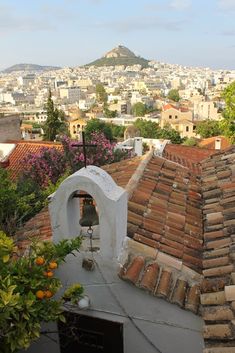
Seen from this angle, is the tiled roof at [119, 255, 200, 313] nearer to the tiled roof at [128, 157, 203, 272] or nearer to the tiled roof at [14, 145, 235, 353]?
the tiled roof at [14, 145, 235, 353]

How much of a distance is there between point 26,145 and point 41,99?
7294 inches

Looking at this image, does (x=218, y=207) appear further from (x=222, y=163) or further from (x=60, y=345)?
(x=60, y=345)

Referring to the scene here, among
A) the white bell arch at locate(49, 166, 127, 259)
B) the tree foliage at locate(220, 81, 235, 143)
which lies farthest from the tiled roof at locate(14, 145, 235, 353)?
the tree foliage at locate(220, 81, 235, 143)

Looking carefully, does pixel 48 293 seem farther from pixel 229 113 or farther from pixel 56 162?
pixel 229 113

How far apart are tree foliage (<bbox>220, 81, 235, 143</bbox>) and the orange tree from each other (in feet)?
64.2

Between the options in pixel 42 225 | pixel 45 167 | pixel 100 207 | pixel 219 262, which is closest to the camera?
pixel 100 207

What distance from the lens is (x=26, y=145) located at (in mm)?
21062

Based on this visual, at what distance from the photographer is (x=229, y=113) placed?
21891 mm

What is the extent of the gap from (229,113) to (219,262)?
18743mm

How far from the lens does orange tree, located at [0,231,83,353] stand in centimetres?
322

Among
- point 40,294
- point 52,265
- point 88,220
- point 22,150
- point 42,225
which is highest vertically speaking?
point 88,220

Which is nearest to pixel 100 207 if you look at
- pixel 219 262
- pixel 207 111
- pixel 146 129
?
pixel 219 262

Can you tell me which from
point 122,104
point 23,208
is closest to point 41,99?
point 122,104

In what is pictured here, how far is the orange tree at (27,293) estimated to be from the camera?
3217 millimetres
